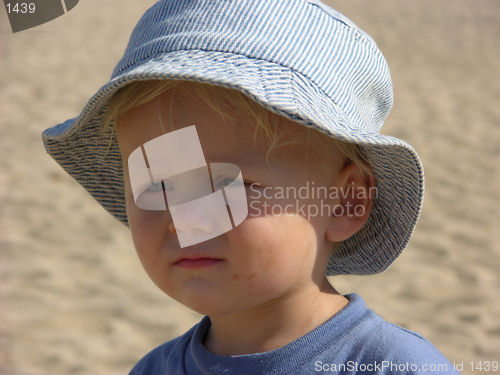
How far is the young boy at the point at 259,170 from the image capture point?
0.83 metres

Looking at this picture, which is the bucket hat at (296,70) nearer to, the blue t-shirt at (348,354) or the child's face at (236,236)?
the child's face at (236,236)

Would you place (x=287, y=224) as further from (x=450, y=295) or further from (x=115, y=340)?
(x=450, y=295)

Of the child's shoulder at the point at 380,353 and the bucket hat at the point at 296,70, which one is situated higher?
the bucket hat at the point at 296,70

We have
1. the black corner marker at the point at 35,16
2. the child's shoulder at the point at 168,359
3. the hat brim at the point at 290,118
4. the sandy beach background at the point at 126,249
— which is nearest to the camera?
the hat brim at the point at 290,118

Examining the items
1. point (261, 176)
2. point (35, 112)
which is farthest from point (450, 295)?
point (35, 112)

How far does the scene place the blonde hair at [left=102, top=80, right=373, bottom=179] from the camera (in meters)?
0.86

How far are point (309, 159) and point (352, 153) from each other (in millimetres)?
128

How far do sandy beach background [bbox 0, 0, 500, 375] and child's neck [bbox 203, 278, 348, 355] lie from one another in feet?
4.58

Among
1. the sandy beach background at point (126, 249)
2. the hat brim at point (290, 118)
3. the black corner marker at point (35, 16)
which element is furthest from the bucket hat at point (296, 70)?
the black corner marker at point (35, 16)

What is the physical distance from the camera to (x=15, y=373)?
2.13 m

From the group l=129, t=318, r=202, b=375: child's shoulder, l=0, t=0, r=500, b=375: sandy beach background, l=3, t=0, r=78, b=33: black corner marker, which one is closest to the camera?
l=129, t=318, r=202, b=375: child's shoulder

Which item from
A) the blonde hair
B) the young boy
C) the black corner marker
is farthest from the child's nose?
the black corner marker

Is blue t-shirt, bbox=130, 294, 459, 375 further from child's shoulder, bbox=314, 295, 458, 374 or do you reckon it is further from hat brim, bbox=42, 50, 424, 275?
hat brim, bbox=42, 50, 424, 275

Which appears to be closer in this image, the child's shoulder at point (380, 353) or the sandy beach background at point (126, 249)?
the child's shoulder at point (380, 353)
